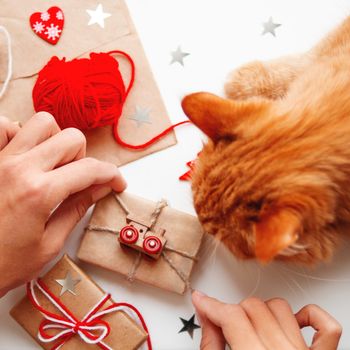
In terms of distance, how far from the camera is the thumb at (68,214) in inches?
34.9

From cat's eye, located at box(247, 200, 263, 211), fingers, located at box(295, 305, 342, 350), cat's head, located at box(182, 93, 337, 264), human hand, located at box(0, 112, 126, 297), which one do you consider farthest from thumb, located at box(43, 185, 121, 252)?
fingers, located at box(295, 305, 342, 350)

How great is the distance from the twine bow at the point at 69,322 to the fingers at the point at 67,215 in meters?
0.14

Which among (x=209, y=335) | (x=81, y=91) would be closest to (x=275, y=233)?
(x=209, y=335)

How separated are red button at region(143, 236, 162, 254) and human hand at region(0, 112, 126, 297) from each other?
0.54 feet

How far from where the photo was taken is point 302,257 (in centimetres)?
84

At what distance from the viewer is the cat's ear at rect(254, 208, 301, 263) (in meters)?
0.58

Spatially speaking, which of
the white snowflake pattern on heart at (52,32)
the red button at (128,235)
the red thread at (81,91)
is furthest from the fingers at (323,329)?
the white snowflake pattern on heart at (52,32)

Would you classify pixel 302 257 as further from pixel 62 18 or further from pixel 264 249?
pixel 62 18

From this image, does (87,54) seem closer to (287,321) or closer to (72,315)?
(72,315)

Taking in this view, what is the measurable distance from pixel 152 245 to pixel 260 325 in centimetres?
28

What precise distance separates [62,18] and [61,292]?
2.27ft

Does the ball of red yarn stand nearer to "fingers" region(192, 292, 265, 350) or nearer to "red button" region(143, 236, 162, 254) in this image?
"red button" region(143, 236, 162, 254)

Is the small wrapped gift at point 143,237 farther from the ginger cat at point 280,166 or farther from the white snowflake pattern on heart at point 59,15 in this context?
the white snowflake pattern on heart at point 59,15

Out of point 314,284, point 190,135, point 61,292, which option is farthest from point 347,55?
point 61,292
